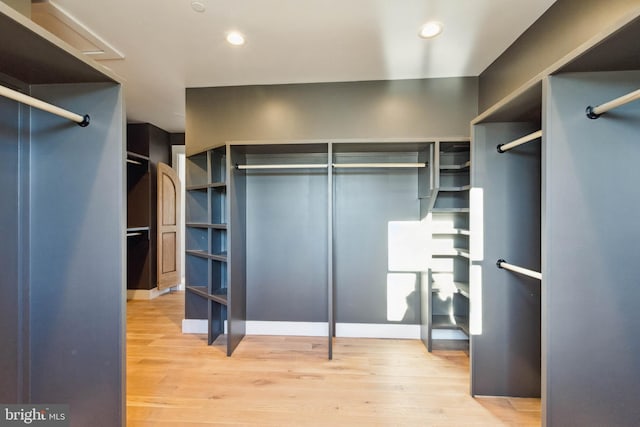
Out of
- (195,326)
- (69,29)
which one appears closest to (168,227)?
(195,326)

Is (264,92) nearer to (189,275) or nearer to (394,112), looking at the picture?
(394,112)

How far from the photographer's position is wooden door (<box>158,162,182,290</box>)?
4.02 meters

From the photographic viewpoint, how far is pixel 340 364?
7.45 feet

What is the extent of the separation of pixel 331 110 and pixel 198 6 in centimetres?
139

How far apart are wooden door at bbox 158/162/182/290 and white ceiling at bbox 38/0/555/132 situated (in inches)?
65.7

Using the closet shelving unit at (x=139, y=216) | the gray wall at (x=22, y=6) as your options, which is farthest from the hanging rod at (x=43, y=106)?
the closet shelving unit at (x=139, y=216)

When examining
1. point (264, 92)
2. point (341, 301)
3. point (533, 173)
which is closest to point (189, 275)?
point (341, 301)

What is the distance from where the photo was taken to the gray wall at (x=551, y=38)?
144cm

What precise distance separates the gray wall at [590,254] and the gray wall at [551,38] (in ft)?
1.58

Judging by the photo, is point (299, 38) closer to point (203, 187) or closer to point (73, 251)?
point (203, 187)

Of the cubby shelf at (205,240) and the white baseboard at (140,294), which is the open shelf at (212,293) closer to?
the cubby shelf at (205,240)

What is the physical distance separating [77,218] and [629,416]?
2634 millimetres

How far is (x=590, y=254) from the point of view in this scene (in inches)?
45.5

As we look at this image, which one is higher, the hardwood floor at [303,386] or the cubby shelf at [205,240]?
the cubby shelf at [205,240]
